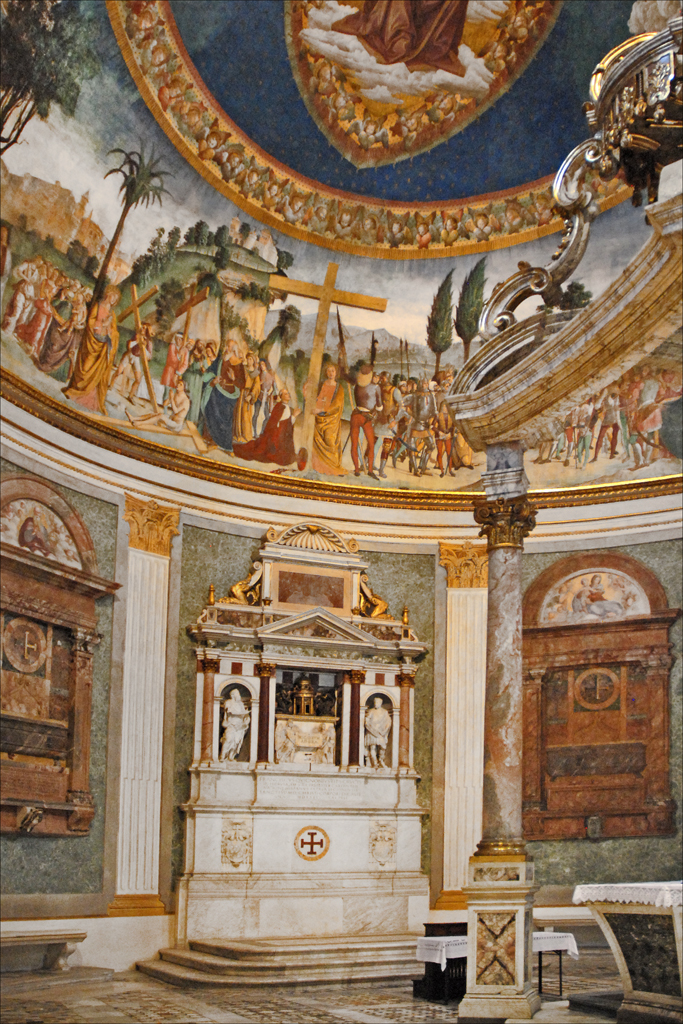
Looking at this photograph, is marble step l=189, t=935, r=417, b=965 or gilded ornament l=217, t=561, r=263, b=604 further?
gilded ornament l=217, t=561, r=263, b=604

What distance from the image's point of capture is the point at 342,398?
742 inches

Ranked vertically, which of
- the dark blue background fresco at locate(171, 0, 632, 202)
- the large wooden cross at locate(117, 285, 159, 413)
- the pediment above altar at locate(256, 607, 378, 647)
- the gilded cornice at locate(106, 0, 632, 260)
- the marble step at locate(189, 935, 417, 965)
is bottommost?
the marble step at locate(189, 935, 417, 965)

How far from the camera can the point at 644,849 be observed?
1612 cm

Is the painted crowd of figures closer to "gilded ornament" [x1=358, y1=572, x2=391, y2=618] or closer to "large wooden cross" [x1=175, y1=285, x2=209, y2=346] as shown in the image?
"gilded ornament" [x1=358, y1=572, x2=391, y2=618]

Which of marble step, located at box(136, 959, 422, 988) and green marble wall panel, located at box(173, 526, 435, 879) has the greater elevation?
green marble wall panel, located at box(173, 526, 435, 879)

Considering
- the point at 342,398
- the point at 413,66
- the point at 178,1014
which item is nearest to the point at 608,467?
the point at 342,398

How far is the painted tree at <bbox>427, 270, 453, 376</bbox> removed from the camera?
1878cm

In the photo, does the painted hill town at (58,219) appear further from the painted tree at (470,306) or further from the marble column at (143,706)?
the painted tree at (470,306)

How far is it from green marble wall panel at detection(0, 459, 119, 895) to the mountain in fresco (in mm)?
4896

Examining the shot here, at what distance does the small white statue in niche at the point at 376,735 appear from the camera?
56.4 feet

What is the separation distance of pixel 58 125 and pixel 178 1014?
10595 mm

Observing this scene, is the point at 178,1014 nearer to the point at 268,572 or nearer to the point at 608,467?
the point at 268,572

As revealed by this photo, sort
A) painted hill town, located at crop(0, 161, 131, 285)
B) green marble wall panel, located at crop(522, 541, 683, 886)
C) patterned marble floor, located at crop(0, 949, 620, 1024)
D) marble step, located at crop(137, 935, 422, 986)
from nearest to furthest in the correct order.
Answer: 1. patterned marble floor, located at crop(0, 949, 620, 1024)
2. marble step, located at crop(137, 935, 422, 986)
3. painted hill town, located at crop(0, 161, 131, 285)
4. green marble wall panel, located at crop(522, 541, 683, 886)

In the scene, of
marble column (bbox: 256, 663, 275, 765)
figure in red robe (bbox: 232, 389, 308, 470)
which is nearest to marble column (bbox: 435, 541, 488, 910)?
figure in red robe (bbox: 232, 389, 308, 470)
